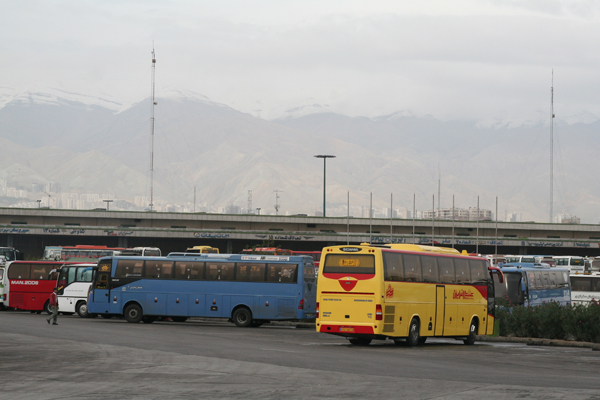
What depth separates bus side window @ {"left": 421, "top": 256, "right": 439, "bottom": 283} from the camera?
27.1 m

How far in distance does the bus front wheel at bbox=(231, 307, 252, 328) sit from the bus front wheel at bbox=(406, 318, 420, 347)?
10982mm

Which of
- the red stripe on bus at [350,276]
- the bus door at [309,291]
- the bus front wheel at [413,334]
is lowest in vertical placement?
the bus front wheel at [413,334]

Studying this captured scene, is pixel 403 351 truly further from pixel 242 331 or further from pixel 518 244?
pixel 518 244

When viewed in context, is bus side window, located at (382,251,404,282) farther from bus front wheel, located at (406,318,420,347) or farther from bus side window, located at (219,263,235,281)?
bus side window, located at (219,263,235,281)

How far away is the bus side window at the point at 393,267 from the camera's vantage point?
83.8 feet

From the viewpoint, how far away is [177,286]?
121 ft

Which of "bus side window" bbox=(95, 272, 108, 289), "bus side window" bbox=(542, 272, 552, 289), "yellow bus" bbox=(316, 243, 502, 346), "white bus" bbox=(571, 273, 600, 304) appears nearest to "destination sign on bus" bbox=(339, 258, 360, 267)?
"yellow bus" bbox=(316, 243, 502, 346)

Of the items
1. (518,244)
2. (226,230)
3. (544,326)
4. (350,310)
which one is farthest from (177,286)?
(518,244)

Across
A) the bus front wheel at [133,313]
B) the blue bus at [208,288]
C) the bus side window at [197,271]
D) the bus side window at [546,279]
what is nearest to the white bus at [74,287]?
the blue bus at [208,288]

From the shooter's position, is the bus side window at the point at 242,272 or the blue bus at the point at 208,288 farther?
the bus side window at the point at 242,272

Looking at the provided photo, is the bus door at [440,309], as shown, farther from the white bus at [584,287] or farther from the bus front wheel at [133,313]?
the white bus at [584,287]

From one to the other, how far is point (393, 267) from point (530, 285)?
52.9 feet

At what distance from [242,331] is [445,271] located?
923cm

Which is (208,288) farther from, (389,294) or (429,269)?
(389,294)
